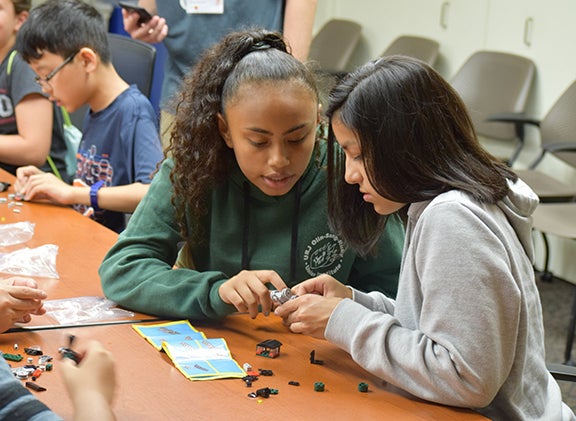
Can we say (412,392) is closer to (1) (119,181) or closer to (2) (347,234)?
(2) (347,234)

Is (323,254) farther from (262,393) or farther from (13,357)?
(13,357)

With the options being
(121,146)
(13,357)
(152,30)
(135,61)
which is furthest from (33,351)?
(135,61)

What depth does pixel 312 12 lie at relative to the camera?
2982mm

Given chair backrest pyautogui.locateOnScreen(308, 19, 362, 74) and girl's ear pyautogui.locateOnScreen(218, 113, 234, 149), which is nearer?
girl's ear pyautogui.locateOnScreen(218, 113, 234, 149)

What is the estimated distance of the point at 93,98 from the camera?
2.91m

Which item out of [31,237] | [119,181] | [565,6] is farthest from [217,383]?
Answer: [565,6]

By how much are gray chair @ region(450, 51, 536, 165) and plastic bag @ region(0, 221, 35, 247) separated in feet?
9.13

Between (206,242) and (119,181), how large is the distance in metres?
0.90

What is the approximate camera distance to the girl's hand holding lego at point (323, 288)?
171cm

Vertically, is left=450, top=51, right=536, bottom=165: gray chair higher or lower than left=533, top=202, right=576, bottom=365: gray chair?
higher

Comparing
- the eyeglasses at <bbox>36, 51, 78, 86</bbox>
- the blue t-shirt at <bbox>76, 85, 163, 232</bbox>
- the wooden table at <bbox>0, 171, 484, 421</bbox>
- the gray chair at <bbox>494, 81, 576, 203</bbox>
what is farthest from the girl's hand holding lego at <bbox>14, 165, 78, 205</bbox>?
the gray chair at <bbox>494, 81, 576, 203</bbox>

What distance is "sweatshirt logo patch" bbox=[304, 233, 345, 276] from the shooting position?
2000 mm

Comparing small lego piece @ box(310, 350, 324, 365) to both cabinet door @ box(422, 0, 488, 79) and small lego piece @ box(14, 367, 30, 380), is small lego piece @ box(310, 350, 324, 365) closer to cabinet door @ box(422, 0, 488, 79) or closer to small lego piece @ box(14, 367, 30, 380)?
small lego piece @ box(14, 367, 30, 380)

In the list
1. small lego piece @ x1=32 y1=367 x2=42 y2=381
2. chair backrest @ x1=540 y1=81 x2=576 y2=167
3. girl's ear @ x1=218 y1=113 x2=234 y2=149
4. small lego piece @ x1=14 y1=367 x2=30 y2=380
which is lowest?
chair backrest @ x1=540 y1=81 x2=576 y2=167
